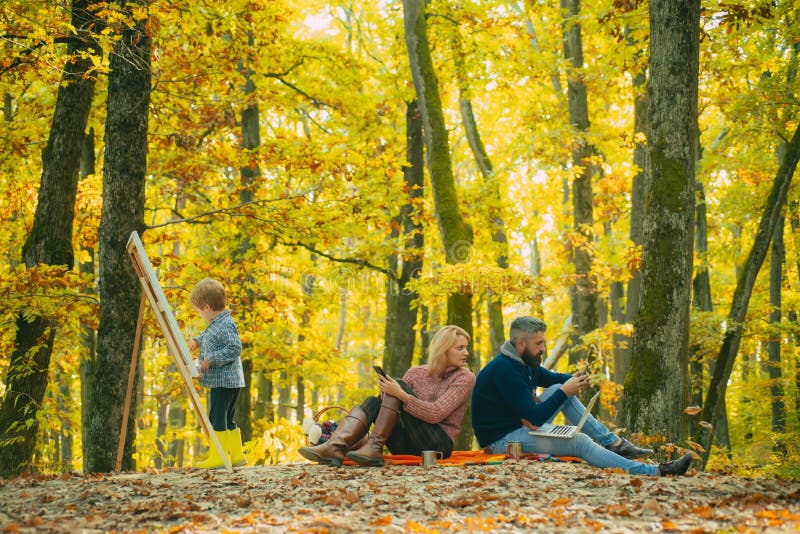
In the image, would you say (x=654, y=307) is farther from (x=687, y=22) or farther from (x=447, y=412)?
(x=687, y=22)

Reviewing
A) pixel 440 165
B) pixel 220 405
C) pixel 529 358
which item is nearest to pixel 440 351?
pixel 529 358

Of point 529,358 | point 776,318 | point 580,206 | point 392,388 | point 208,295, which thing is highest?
point 580,206

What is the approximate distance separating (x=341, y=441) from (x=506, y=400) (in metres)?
1.48

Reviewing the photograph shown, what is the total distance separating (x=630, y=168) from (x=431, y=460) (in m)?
9.29

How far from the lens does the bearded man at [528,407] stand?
6.78 meters

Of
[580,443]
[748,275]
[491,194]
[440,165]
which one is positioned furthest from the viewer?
[491,194]

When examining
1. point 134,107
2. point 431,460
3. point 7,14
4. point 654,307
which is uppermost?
point 7,14

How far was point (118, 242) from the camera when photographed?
8.88 metres

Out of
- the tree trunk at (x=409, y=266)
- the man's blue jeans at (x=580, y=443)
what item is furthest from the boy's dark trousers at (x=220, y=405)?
the tree trunk at (x=409, y=266)

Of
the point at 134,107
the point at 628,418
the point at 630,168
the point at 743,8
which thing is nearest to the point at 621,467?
the point at 628,418

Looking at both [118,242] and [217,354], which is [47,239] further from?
[217,354]

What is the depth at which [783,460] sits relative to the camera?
14.2m

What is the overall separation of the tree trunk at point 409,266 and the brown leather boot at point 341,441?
6695 mm

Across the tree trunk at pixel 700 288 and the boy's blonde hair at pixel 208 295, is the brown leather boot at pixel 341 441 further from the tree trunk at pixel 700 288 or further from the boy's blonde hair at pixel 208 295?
the tree trunk at pixel 700 288
